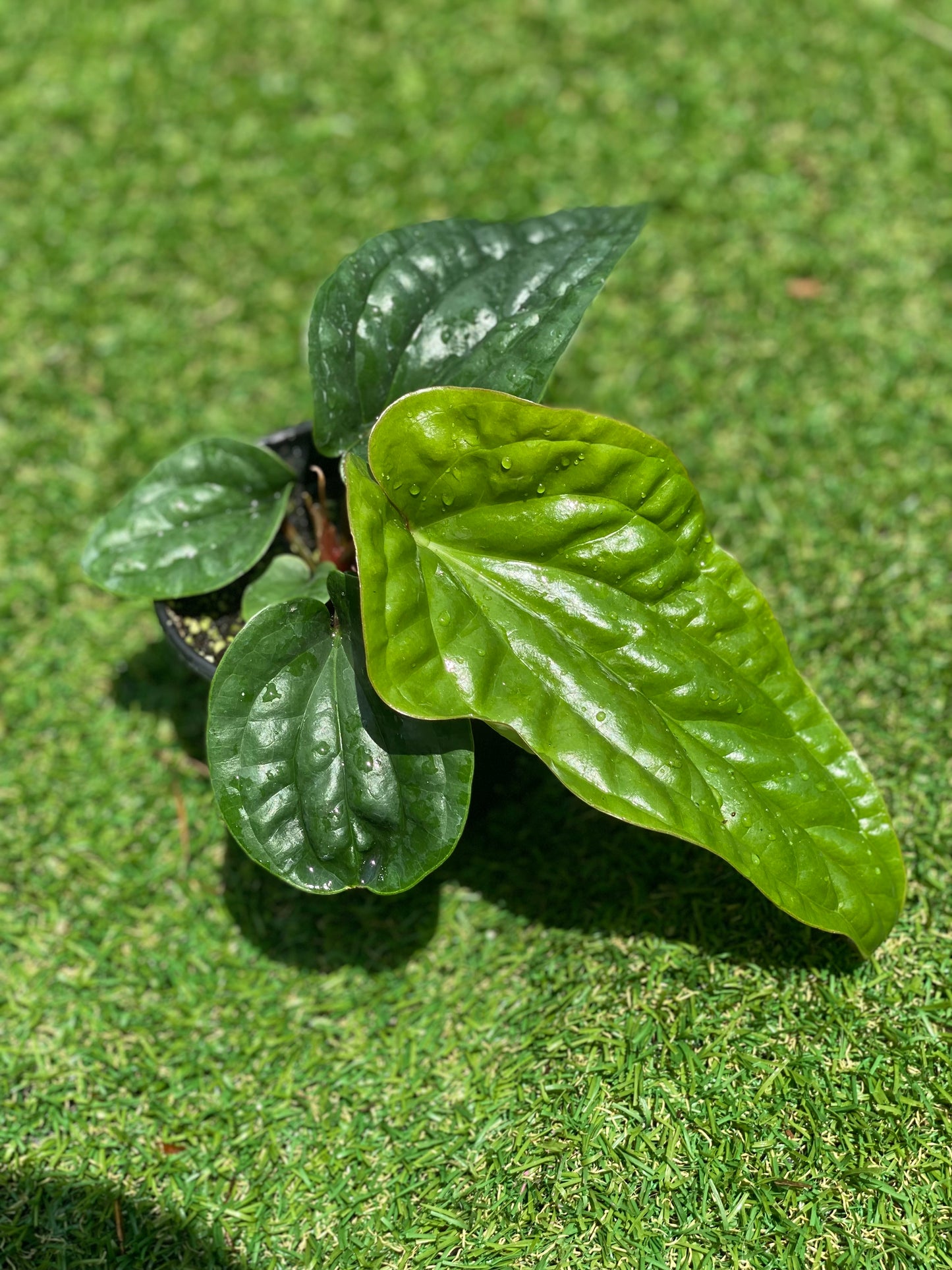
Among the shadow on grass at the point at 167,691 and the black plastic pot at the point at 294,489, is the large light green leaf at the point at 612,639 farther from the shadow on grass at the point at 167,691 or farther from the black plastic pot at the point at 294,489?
the shadow on grass at the point at 167,691

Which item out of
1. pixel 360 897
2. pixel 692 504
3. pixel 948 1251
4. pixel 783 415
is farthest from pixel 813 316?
pixel 948 1251

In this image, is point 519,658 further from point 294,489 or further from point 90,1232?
point 90,1232

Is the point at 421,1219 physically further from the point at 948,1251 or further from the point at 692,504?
the point at 692,504

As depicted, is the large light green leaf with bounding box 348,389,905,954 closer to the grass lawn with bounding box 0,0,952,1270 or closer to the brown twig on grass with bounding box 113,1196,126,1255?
the grass lawn with bounding box 0,0,952,1270

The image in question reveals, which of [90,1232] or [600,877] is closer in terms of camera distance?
[90,1232]

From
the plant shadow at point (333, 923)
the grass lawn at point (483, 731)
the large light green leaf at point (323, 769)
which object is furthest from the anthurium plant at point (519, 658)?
the plant shadow at point (333, 923)

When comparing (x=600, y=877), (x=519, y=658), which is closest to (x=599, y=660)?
(x=519, y=658)
